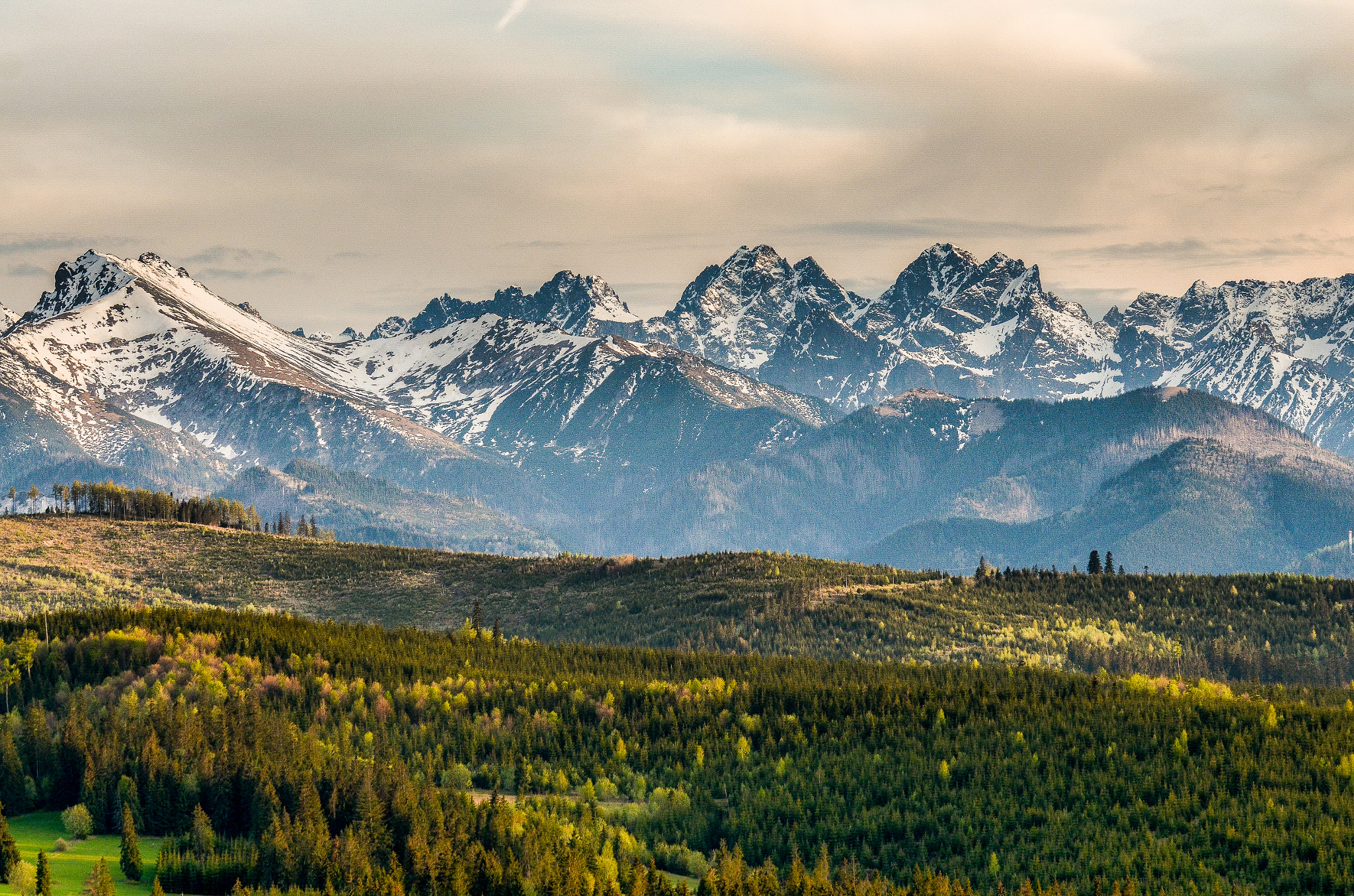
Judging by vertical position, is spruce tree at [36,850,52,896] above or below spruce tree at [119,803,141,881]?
above

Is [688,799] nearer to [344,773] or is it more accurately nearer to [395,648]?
[344,773]

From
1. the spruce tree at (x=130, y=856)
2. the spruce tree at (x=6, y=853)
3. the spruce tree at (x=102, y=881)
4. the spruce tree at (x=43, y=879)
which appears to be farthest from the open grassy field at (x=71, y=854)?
the spruce tree at (x=43, y=879)

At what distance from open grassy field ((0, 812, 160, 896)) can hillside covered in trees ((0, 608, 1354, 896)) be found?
214 cm

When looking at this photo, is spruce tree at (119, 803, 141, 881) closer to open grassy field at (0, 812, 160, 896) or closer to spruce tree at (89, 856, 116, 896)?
open grassy field at (0, 812, 160, 896)

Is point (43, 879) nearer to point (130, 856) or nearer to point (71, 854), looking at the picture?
point (130, 856)

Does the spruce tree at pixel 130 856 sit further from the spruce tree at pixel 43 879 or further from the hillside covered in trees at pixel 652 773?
the spruce tree at pixel 43 879

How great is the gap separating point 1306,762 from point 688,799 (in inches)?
2070

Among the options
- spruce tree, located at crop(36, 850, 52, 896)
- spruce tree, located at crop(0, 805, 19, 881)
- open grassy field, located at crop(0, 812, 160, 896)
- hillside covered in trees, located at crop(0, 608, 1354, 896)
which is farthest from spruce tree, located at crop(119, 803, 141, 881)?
spruce tree, located at crop(36, 850, 52, 896)

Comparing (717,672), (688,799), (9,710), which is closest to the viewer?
(688,799)

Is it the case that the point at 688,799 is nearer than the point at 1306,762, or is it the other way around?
the point at 1306,762

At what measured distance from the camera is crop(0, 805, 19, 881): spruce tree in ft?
324

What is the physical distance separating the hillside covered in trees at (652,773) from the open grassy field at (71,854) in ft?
7.02

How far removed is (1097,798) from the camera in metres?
123

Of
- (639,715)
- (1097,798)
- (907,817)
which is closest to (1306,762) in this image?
(1097,798)
